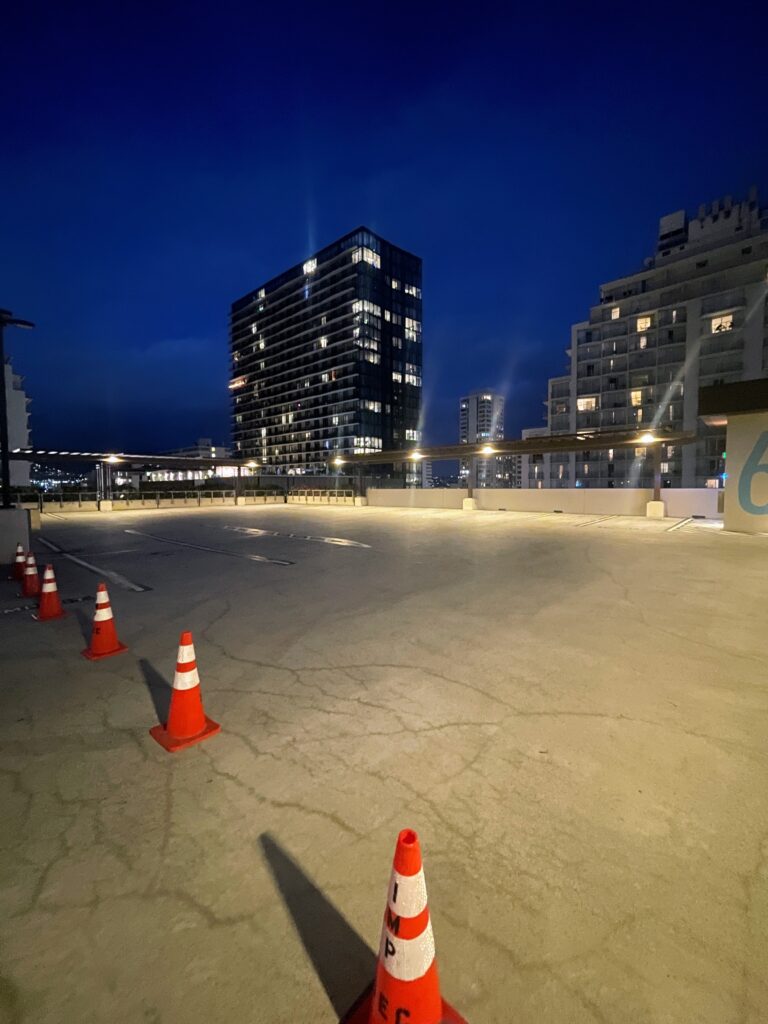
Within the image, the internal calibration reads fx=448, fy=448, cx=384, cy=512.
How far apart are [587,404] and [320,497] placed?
44556 mm

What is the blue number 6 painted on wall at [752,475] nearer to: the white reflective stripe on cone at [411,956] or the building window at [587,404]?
the white reflective stripe on cone at [411,956]

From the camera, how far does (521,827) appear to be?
2.45 metres

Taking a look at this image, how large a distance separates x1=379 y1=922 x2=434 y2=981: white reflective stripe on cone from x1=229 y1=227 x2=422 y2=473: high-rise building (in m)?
89.6

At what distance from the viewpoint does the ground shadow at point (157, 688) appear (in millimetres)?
3771

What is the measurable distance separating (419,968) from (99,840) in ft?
6.27

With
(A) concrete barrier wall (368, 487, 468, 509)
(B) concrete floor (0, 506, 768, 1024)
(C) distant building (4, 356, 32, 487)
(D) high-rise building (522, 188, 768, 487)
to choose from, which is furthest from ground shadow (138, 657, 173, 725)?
(C) distant building (4, 356, 32, 487)

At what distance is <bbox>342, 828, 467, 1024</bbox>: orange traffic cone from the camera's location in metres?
1.42

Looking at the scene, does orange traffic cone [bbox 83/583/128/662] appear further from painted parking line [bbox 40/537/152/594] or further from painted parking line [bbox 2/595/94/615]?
painted parking line [bbox 40/537/152/594]

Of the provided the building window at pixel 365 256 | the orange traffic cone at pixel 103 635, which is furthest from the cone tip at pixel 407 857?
the building window at pixel 365 256

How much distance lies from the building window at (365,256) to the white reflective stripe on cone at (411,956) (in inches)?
4155

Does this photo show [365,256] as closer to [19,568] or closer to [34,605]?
[19,568]

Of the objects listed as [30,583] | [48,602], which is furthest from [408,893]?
[30,583]

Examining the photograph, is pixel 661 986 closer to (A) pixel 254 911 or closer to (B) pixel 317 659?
(A) pixel 254 911

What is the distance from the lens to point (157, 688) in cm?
417
